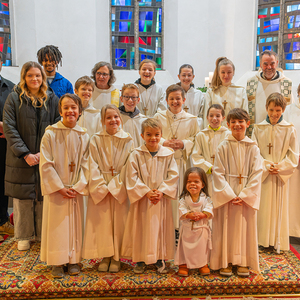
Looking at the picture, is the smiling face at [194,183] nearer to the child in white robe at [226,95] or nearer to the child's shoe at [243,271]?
the child's shoe at [243,271]

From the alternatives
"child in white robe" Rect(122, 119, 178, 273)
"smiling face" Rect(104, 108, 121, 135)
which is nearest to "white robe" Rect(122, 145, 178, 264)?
"child in white robe" Rect(122, 119, 178, 273)

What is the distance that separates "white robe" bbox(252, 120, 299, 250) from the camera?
4207mm

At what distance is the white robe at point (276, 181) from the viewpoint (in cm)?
421

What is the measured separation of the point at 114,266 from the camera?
12.2 feet

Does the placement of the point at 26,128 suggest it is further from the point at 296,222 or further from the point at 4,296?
the point at 296,222

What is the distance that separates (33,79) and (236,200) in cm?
280

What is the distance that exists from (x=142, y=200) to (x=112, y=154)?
2.01 ft

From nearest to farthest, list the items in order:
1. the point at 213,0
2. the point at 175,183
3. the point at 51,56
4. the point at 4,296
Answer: the point at 4,296
the point at 175,183
the point at 51,56
the point at 213,0

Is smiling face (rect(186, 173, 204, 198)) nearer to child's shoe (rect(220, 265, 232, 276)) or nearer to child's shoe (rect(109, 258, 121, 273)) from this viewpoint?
child's shoe (rect(220, 265, 232, 276))

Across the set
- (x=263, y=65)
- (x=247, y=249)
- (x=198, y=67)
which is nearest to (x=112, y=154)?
(x=247, y=249)

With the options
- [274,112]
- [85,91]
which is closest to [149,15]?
[85,91]

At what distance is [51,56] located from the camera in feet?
15.4

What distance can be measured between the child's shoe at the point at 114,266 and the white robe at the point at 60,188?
0.36 meters

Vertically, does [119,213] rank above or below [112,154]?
below
